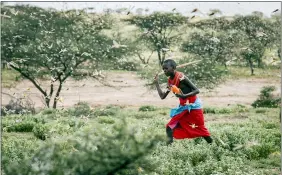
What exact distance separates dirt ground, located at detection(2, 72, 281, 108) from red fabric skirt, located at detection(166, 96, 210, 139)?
48.2 feet

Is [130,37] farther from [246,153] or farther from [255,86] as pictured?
[246,153]

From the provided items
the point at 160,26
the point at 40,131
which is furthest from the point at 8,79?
the point at 40,131

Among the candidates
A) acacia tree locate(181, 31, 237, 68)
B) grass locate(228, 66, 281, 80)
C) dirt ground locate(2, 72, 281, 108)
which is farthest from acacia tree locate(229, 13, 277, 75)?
dirt ground locate(2, 72, 281, 108)

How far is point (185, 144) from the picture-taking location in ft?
24.9

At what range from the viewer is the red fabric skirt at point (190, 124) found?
24.3 ft

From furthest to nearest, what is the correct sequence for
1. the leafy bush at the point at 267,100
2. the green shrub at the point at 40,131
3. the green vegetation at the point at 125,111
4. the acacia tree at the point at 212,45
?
the acacia tree at the point at 212,45
the leafy bush at the point at 267,100
the green shrub at the point at 40,131
the green vegetation at the point at 125,111

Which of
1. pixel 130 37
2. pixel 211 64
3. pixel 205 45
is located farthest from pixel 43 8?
pixel 211 64

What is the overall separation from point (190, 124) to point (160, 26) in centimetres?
2966

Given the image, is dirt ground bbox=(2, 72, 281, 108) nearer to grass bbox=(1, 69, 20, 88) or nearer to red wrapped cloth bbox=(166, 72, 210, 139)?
grass bbox=(1, 69, 20, 88)

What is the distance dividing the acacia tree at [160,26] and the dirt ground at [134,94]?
4.91 meters

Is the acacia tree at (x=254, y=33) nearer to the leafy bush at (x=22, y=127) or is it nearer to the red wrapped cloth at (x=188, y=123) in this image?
the leafy bush at (x=22, y=127)

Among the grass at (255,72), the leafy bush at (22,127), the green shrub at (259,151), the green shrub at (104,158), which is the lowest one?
the leafy bush at (22,127)

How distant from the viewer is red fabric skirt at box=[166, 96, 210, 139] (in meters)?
7.41


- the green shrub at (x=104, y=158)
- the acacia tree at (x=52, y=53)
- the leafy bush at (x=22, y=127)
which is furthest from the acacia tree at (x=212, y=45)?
the green shrub at (x=104, y=158)
